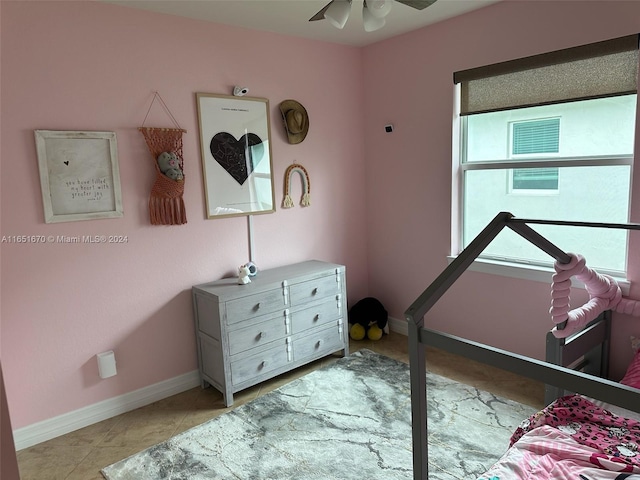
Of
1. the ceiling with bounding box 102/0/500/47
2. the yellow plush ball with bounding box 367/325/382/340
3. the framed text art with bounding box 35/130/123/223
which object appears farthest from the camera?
the yellow plush ball with bounding box 367/325/382/340

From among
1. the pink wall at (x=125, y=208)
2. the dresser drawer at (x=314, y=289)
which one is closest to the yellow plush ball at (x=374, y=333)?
the dresser drawer at (x=314, y=289)

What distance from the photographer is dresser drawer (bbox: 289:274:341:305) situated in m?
3.23

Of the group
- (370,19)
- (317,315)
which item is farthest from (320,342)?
(370,19)

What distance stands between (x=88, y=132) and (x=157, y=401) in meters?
1.77

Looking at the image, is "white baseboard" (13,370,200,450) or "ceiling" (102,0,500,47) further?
"ceiling" (102,0,500,47)

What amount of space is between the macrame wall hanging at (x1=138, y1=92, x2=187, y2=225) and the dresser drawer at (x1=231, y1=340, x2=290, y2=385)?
1027mm

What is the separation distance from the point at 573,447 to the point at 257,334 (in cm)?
192

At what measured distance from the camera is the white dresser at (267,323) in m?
2.93

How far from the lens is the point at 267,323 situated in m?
3.09

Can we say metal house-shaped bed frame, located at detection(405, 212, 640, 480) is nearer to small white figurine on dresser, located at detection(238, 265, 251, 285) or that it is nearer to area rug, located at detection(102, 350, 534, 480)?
area rug, located at detection(102, 350, 534, 480)

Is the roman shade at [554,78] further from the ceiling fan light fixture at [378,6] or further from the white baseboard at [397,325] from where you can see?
the white baseboard at [397,325]

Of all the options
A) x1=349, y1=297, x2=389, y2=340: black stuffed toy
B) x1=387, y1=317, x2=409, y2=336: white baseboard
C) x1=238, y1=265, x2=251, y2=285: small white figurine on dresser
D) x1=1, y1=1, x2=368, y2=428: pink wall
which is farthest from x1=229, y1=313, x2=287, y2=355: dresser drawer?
x1=387, y1=317, x2=409, y2=336: white baseboard

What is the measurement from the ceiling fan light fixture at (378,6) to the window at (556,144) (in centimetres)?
137

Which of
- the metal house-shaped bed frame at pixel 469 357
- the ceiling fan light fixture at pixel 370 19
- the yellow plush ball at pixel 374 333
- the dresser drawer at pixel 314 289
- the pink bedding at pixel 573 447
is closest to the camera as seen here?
the metal house-shaped bed frame at pixel 469 357
